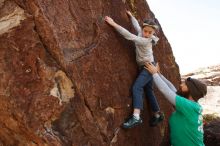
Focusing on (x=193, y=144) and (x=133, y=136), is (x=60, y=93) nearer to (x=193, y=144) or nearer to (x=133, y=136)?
(x=133, y=136)

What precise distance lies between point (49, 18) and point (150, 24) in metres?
3.01

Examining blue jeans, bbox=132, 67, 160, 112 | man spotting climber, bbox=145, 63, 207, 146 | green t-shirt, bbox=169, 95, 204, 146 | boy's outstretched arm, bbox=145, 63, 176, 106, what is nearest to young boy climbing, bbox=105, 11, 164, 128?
blue jeans, bbox=132, 67, 160, 112

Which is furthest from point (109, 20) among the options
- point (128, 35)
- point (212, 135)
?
point (212, 135)

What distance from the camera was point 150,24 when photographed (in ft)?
33.1

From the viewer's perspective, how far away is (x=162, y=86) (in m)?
9.92

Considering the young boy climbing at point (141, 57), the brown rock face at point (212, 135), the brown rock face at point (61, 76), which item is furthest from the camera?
the brown rock face at point (212, 135)

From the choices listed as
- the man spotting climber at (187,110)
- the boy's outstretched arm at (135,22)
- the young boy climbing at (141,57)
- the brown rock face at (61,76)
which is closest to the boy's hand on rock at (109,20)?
the young boy climbing at (141,57)

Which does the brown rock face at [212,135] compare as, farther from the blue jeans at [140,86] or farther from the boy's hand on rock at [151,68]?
the boy's hand on rock at [151,68]

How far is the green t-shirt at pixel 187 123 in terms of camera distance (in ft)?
31.3

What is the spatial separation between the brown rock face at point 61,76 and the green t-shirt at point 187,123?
4.60ft

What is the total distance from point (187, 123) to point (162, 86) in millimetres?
1203

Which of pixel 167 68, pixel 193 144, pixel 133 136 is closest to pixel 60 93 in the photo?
pixel 133 136

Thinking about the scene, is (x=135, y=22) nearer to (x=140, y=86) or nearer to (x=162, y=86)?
(x=140, y=86)

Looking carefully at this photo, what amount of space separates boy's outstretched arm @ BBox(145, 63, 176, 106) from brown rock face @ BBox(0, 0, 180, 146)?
758 millimetres
